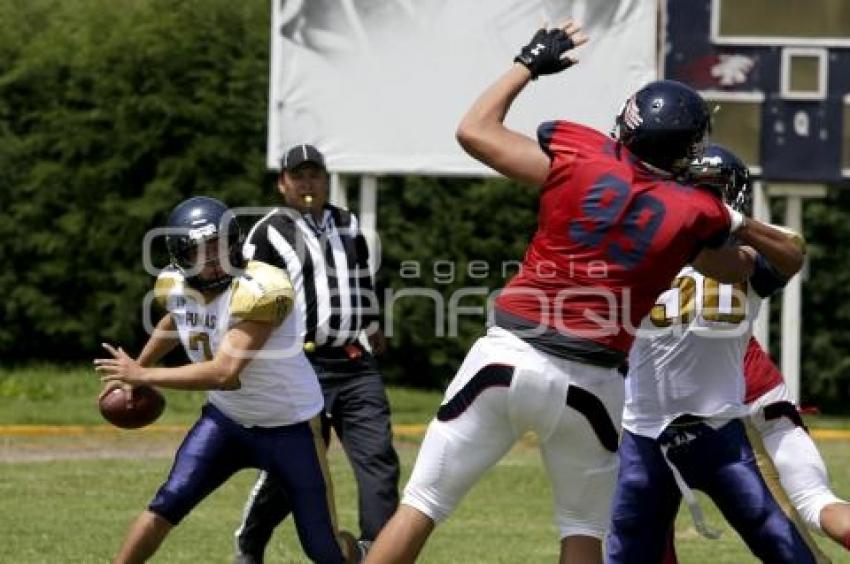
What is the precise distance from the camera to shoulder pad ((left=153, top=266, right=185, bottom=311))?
7266mm

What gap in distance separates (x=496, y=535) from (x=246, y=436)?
2.78 metres

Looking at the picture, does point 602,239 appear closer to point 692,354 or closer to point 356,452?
point 692,354

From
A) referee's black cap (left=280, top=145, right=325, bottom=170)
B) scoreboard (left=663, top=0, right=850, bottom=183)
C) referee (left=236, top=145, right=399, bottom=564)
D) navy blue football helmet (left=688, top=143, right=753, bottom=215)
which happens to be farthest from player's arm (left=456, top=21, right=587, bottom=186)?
scoreboard (left=663, top=0, right=850, bottom=183)

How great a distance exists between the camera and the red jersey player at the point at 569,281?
577 cm

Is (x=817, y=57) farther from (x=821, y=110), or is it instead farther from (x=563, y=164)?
(x=563, y=164)

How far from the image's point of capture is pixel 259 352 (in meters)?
7.17

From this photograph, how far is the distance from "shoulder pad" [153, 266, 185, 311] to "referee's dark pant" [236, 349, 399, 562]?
1.09 m

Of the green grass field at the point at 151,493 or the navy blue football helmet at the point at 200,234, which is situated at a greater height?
the navy blue football helmet at the point at 200,234

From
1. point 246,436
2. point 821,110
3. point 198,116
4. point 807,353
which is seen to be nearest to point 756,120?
point 821,110

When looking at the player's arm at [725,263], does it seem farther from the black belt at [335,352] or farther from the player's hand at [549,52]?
the black belt at [335,352]

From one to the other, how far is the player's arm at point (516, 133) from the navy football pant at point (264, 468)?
1.76m

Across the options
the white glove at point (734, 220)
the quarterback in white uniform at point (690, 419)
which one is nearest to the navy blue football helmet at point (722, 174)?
the quarterback in white uniform at point (690, 419)

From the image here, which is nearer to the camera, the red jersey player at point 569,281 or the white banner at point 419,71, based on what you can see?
the red jersey player at point 569,281

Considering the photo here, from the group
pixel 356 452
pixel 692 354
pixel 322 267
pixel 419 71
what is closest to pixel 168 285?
pixel 356 452
